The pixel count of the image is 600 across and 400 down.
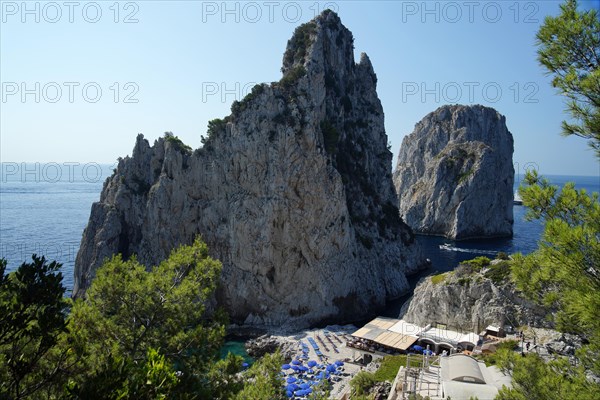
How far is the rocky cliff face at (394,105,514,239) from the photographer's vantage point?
102062 mm

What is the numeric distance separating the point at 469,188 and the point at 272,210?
227 feet

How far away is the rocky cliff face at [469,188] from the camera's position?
102062 mm

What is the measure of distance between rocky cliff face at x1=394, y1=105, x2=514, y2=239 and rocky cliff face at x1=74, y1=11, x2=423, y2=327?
4688 centimetres

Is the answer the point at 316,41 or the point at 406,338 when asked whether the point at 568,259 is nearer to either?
Result: the point at 406,338

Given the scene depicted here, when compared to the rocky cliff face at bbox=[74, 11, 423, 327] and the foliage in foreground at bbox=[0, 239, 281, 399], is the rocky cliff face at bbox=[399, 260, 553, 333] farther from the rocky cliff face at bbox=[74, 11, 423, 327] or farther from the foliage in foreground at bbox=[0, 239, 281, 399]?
the foliage in foreground at bbox=[0, 239, 281, 399]

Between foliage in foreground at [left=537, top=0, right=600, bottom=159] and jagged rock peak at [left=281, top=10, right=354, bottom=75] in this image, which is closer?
foliage in foreground at [left=537, top=0, right=600, bottom=159]

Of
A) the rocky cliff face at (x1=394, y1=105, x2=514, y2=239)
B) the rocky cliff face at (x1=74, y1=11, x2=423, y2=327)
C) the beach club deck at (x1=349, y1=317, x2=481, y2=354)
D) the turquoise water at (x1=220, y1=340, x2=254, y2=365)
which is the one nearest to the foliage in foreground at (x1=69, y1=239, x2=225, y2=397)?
the beach club deck at (x1=349, y1=317, x2=481, y2=354)

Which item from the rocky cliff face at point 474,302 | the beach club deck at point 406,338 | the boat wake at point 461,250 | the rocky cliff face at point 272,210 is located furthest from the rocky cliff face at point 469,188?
the beach club deck at point 406,338

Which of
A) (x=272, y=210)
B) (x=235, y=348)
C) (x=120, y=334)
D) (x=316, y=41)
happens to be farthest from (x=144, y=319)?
(x=316, y=41)

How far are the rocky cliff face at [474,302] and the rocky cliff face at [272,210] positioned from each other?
614 inches

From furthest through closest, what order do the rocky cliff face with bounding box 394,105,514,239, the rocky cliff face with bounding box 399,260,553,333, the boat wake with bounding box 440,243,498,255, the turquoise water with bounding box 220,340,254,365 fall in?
the rocky cliff face with bounding box 394,105,514,239, the boat wake with bounding box 440,243,498,255, the turquoise water with bounding box 220,340,254,365, the rocky cliff face with bounding box 399,260,553,333

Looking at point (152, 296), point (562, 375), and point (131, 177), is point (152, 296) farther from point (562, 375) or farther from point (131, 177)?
point (131, 177)

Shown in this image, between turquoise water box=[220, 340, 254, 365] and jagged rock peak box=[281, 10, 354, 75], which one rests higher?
jagged rock peak box=[281, 10, 354, 75]

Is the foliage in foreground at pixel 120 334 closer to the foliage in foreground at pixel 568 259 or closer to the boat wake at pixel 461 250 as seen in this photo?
the foliage in foreground at pixel 568 259
